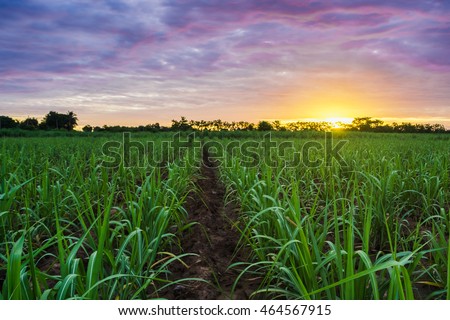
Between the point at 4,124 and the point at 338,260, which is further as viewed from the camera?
the point at 4,124

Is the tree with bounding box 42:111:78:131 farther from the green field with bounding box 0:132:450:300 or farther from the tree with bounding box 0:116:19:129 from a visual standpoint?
the green field with bounding box 0:132:450:300

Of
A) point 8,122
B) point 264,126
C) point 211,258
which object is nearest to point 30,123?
point 8,122

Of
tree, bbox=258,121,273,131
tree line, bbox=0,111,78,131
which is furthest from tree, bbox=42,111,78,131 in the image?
tree, bbox=258,121,273,131

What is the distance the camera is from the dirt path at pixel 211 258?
8.79 ft

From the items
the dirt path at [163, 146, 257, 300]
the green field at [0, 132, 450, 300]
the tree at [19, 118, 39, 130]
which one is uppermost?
the tree at [19, 118, 39, 130]

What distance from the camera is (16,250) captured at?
1.80m

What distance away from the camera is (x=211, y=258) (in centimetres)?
332

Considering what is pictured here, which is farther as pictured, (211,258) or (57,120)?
(57,120)

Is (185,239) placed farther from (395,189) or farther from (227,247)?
(395,189)

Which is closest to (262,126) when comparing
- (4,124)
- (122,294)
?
(4,124)

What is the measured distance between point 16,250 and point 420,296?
8.38 ft

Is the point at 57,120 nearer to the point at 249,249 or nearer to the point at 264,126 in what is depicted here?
the point at 264,126

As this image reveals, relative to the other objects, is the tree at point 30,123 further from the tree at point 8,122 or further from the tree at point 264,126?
the tree at point 264,126

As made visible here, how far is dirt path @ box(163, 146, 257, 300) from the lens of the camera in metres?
2.68
